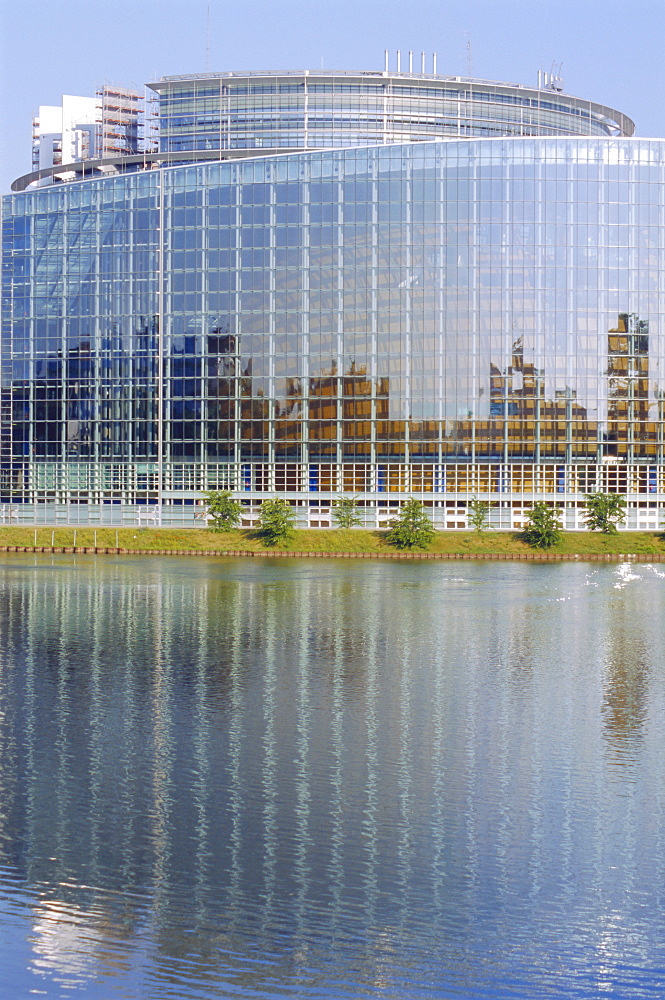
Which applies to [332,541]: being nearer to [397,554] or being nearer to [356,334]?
[397,554]

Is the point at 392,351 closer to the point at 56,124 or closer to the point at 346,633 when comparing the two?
the point at 56,124

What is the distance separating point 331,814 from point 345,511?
67.9 m

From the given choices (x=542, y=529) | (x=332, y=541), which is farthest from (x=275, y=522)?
(x=542, y=529)

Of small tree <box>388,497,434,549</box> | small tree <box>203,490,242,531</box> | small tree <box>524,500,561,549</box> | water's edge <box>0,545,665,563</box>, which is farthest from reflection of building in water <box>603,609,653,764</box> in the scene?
small tree <box>203,490,242,531</box>

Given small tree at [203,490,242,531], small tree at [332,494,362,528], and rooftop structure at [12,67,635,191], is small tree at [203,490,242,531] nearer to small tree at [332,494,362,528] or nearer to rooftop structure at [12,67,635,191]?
small tree at [332,494,362,528]

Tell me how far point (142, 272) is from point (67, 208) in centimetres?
805

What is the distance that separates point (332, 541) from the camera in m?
87.6

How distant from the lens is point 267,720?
3023 cm

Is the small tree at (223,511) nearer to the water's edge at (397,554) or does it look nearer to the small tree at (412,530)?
the water's edge at (397,554)

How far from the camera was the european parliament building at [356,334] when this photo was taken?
90.5 metres

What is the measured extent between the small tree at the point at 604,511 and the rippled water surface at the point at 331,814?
143 feet

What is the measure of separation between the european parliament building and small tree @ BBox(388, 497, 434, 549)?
3831 millimetres

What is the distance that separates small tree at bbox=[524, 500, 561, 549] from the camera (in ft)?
282

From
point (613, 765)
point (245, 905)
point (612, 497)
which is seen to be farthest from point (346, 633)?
point (612, 497)
